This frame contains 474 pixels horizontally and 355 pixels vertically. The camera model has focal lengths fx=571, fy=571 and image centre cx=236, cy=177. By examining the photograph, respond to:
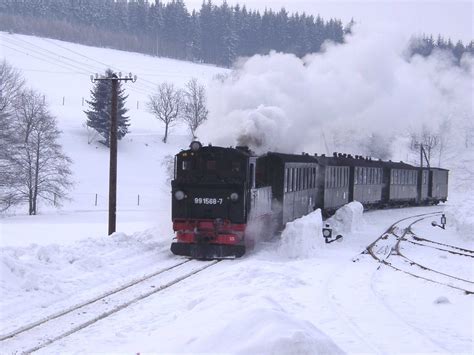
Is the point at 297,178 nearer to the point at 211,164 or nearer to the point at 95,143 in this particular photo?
the point at 211,164

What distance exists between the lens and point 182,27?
129m

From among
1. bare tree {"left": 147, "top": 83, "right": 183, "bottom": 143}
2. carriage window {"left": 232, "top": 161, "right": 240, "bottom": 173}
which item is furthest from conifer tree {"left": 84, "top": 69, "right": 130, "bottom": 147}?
carriage window {"left": 232, "top": 161, "right": 240, "bottom": 173}

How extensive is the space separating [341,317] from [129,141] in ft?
201

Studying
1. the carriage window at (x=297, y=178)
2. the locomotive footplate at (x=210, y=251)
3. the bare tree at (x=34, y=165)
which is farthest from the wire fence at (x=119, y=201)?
the locomotive footplate at (x=210, y=251)

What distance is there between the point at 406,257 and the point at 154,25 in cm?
12244

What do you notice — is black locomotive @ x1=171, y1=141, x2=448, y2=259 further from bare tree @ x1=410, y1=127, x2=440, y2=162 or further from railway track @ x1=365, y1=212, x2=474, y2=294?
bare tree @ x1=410, y1=127, x2=440, y2=162

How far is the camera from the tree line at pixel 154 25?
11488 centimetres

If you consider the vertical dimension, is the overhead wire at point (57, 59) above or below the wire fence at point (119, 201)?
above

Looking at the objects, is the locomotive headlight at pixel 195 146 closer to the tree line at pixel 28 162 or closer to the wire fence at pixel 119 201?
the tree line at pixel 28 162

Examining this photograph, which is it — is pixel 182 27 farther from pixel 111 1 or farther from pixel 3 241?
pixel 3 241

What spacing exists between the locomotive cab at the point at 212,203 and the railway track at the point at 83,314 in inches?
103

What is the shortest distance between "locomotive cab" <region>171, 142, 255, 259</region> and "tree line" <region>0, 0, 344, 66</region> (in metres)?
90.7

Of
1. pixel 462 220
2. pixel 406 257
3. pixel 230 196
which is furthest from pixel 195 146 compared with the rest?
pixel 462 220

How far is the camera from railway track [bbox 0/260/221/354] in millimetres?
7832
